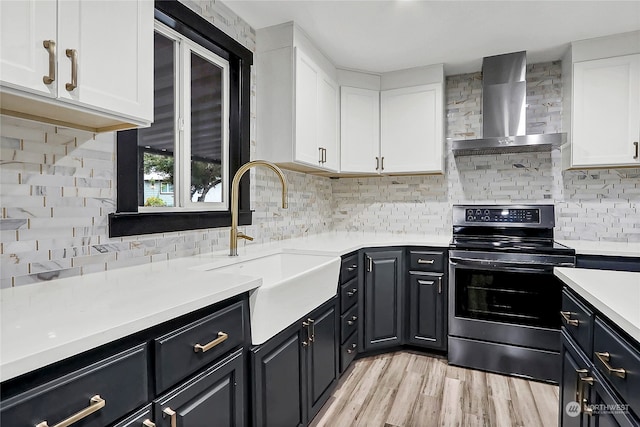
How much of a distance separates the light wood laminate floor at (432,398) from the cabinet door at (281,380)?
441mm

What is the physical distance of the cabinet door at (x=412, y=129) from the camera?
3.03 m

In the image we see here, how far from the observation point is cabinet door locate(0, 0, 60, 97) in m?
0.90

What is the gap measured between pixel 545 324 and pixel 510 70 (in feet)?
6.55

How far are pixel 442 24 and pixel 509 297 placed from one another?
6.50 feet

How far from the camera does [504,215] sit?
2883 mm

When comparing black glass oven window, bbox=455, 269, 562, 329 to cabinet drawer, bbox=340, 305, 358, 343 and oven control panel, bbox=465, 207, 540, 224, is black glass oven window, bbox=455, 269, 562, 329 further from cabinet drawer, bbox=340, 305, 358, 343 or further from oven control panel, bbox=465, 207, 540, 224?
cabinet drawer, bbox=340, 305, 358, 343

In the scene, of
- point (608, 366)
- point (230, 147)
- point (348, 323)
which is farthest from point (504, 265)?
point (230, 147)

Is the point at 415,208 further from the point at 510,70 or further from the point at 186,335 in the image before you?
the point at 186,335

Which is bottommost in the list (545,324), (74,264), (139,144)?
(545,324)

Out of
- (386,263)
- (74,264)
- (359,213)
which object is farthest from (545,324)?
(74,264)

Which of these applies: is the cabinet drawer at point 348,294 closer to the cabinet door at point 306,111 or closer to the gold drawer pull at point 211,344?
the cabinet door at point 306,111

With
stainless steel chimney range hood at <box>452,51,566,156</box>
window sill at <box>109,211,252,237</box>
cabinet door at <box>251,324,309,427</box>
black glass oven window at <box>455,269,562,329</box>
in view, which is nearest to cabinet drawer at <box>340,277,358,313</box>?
cabinet door at <box>251,324,309,427</box>

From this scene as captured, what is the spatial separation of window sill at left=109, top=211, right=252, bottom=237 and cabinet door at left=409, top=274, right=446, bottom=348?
1539mm

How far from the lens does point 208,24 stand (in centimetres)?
200
